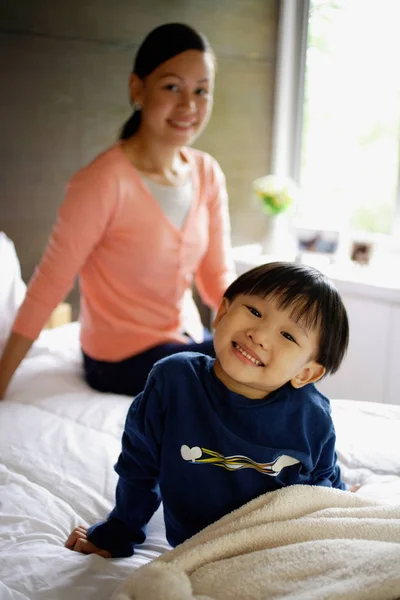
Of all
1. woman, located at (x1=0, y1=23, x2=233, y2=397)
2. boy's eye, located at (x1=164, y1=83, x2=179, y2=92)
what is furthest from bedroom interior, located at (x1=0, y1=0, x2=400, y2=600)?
boy's eye, located at (x1=164, y1=83, x2=179, y2=92)

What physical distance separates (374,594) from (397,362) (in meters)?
1.70

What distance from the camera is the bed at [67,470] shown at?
99cm

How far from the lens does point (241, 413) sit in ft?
3.30

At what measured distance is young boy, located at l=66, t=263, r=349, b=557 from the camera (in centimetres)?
98

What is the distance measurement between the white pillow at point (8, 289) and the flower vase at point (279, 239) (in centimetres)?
134

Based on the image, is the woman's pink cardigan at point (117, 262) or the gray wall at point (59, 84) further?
the gray wall at point (59, 84)

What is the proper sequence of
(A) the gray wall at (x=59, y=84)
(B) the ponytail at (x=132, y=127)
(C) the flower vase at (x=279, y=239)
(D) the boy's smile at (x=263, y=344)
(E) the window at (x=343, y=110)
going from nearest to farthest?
(D) the boy's smile at (x=263, y=344) < (B) the ponytail at (x=132, y=127) < (A) the gray wall at (x=59, y=84) < (E) the window at (x=343, y=110) < (C) the flower vase at (x=279, y=239)

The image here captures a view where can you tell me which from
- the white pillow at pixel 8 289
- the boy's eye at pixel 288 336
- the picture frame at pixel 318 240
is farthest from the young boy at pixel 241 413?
the picture frame at pixel 318 240

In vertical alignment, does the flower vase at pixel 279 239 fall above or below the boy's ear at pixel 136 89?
below

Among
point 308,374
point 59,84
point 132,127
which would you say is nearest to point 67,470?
point 308,374

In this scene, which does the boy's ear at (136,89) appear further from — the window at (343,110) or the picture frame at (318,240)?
the window at (343,110)

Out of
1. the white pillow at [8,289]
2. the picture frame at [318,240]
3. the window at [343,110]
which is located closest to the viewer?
A: the white pillow at [8,289]

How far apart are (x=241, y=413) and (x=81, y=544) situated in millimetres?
339

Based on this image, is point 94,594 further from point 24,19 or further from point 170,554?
point 24,19
